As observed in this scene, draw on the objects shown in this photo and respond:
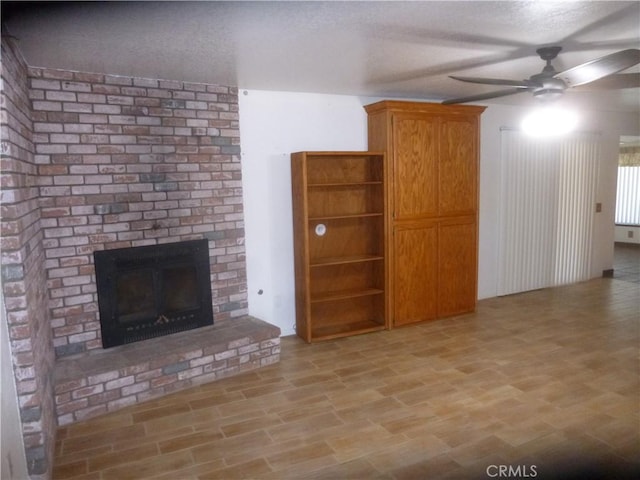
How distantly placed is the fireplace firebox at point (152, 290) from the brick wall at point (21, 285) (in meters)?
0.77

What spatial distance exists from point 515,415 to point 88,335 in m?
2.98

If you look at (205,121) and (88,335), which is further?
(205,121)

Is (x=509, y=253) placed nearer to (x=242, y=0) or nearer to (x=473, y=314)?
(x=473, y=314)

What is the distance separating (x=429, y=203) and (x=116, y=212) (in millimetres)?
2851

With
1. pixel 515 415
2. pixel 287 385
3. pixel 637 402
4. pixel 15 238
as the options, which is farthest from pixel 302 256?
pixel 637 402

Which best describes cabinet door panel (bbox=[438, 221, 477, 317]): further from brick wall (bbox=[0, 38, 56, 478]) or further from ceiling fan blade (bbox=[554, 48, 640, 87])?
brick wall (bbox=[0, 38, 56, 478])

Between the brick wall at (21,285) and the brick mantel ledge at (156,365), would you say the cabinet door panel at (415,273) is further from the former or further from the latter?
the brick wall at (21,285)

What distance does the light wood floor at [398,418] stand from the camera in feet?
8.14

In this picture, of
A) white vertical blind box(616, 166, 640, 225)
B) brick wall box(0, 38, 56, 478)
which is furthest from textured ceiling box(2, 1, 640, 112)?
white vertical blind box(616, 166, 640, 225)

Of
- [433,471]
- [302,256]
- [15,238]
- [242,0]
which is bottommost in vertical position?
[433,471]

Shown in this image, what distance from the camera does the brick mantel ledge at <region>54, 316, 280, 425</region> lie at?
3020mm

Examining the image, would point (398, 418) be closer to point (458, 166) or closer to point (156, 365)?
point (156, 365)

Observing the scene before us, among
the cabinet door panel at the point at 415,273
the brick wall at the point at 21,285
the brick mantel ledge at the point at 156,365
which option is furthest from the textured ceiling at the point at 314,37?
the brick mantel ledge at the point at 156,365

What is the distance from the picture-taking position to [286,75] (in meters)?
3.60
